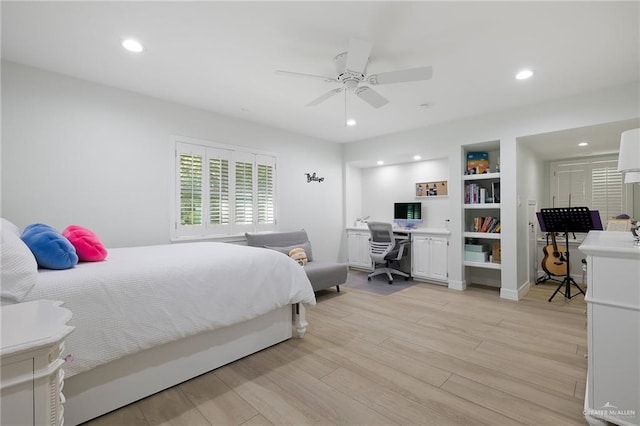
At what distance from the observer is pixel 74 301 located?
152cm

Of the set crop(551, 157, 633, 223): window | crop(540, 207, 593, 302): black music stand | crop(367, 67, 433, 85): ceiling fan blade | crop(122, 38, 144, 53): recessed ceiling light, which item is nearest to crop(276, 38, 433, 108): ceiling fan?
crop(367, 67, 433, 85): ceiling fan blade

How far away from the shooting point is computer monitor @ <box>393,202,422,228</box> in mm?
5396

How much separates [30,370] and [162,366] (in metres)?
1.25

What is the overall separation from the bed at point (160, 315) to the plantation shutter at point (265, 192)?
6.50ft

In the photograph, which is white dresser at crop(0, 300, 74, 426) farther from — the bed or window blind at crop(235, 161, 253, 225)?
window blind at crop(235, 161, 253, 225)

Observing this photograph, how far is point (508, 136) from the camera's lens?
3959mm

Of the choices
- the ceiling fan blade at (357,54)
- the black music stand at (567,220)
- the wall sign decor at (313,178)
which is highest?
the ceiling fan blade at (357,54)

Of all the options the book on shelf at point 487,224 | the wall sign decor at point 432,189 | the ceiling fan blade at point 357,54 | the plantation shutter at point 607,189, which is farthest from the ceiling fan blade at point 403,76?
the plantation shutter at point 607,189

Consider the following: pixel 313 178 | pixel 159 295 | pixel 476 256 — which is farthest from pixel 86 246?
pixel 476 256

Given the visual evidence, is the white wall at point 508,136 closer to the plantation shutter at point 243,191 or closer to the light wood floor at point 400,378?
the light wood floor at point 400,378

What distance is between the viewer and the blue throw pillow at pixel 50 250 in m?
1.73

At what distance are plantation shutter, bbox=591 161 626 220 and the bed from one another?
18.4 ft

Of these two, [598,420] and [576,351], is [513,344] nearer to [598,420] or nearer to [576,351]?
[576,351]

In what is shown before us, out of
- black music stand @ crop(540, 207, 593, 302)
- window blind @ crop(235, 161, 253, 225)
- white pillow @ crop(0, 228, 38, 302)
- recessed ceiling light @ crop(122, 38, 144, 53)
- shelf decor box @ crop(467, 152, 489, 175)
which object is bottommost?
white pillow @ crop(0, 228, 38, 302)
